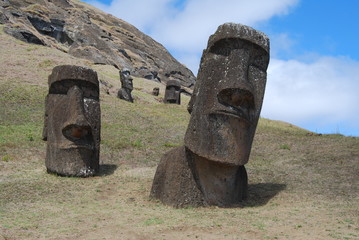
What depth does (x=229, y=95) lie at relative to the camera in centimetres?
912

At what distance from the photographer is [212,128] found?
9.05 meters

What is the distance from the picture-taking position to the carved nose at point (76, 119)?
12312mm

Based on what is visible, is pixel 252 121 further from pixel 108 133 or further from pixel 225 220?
pixel 108 133

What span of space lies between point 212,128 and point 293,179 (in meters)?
4.32

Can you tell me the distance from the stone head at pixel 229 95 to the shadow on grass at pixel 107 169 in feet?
15.6

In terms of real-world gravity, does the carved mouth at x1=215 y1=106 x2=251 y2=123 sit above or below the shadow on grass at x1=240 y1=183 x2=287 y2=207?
above

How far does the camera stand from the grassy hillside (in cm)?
730

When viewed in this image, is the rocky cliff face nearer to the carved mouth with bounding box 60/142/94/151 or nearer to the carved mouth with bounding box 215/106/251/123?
the carved mouth with bounding box 60/142/94/151

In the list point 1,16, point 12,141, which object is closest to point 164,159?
point 12,141

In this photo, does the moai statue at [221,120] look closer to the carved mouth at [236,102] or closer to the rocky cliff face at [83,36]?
the carved mouth at [236,102]

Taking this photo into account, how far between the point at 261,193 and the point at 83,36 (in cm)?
5154

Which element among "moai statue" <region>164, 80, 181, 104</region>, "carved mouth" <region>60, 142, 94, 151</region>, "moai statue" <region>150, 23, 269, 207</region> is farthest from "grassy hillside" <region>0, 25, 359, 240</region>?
"moai statue" <region>164, 80, 181, 104</region>

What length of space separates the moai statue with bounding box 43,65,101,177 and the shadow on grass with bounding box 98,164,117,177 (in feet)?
1.17

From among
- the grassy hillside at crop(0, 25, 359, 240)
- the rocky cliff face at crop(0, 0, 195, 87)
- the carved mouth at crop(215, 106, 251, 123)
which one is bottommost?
the grassy hillside at crop(0, 25, 359, 240)
